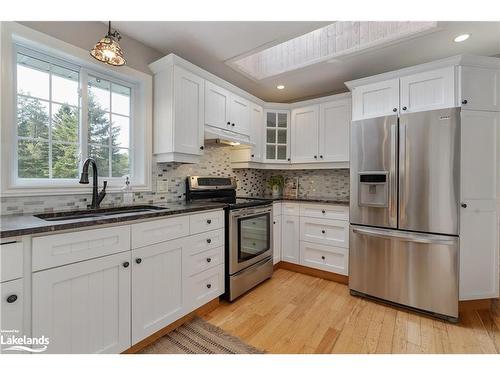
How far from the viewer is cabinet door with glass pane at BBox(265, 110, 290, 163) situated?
10.5 ft

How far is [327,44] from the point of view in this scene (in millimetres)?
2271

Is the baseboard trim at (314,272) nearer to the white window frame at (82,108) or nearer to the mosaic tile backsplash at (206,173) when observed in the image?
the mosaic tile backsplash at (206,173)

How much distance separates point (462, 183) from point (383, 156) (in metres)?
0.63

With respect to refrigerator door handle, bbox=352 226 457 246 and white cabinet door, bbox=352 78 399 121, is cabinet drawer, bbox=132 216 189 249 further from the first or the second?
white cabinet door, bbox=352 78 399 121

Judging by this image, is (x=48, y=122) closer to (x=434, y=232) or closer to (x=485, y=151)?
(x=434, y=232)

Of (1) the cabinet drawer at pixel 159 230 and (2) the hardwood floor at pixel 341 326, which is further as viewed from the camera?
(2) the hardwood floor at pixel 341 326

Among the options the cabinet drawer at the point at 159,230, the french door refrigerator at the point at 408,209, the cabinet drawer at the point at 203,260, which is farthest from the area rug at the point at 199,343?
the french door refrigerator at the point at 408,209

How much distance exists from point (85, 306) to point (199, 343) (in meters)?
0.79

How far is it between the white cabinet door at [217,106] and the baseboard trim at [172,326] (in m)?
1.70

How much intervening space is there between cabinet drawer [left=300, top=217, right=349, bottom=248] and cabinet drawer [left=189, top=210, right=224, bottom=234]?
1195mm

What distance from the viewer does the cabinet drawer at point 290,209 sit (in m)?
2.87

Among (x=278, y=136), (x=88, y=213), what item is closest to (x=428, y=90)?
(x=278, y=136)

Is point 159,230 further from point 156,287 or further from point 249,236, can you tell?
point 249,236

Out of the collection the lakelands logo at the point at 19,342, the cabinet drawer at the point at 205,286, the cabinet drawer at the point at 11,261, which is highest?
the cabinet drawer at the point at 11,261
